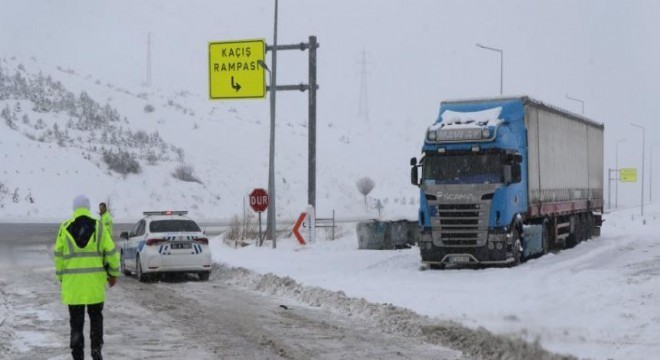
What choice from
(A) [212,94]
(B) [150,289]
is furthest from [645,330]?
(A) [212,94]

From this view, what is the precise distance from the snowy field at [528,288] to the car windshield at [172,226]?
6.09ft

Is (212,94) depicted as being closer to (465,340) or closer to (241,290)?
(241,290)

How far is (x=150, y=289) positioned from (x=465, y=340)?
9070 mm

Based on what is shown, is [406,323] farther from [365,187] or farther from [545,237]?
[365,187]

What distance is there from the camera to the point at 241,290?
730 inches

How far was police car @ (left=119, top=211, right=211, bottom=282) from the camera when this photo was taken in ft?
65.1

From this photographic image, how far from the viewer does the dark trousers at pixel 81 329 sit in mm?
9461

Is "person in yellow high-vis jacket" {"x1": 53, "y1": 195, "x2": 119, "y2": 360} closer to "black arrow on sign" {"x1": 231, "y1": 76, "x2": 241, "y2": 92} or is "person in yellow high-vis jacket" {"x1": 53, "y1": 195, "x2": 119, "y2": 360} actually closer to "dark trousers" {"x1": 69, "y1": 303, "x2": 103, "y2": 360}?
"dark trousers" {"x1": 69, "y1": 303, "x2": 103, "y2": 360}

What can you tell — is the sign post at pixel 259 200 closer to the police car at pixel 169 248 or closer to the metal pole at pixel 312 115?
the metal pole at pixel 312 115

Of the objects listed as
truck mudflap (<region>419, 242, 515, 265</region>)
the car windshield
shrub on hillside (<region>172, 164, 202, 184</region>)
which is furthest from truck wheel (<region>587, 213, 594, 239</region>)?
shrub on hillside (<region>172, 164, 202, 184</region>)

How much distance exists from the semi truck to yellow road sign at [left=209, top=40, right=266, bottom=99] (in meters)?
8.73

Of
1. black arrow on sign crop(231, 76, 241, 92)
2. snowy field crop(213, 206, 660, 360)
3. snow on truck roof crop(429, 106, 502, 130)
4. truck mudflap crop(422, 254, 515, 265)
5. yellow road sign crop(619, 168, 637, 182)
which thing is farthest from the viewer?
yellow road sign crop(619, 168, 637, 182)

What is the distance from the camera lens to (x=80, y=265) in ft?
30.9

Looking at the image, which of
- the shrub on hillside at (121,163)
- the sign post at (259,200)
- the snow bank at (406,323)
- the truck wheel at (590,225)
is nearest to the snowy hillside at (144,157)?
the shrub on hillside at (121,163)
